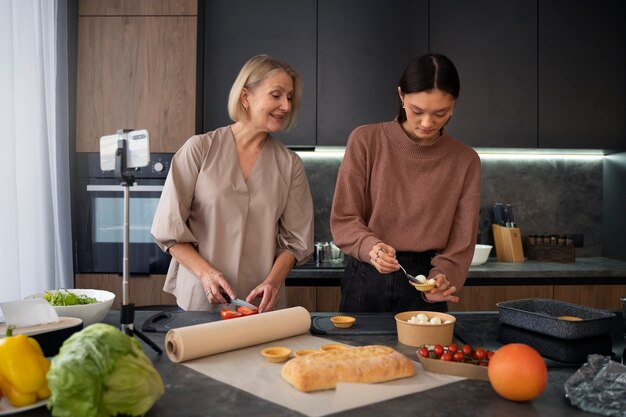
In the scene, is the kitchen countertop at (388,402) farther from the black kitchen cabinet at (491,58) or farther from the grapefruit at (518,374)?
the black kitchen cabinet at (491,58)

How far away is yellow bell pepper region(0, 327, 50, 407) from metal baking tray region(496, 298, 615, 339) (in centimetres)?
114

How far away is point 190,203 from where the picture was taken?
202 centimetres

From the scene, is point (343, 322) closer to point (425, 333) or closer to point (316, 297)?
point (425, 333)

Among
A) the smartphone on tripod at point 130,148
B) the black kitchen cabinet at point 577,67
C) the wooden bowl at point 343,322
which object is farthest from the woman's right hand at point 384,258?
the black kitchen cabinet at point 577,67

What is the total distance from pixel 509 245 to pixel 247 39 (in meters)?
2.11

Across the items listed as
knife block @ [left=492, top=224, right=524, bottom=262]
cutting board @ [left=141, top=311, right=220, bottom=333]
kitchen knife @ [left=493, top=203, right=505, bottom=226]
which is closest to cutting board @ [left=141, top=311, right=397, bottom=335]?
cutting board @ [left=141, top=311, right=220, bottom=333]

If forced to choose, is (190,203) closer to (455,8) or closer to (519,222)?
(455,8)

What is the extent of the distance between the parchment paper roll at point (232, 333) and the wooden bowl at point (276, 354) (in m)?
0.09

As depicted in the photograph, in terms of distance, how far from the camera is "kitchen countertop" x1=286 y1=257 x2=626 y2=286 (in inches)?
124

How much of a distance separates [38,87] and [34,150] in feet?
0.99

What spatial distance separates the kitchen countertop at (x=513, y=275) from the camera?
3.14 m

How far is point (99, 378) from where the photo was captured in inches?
37.2

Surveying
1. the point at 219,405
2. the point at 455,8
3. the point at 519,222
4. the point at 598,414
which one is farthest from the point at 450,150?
the point at 519,222

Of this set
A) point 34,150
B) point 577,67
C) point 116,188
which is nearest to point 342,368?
point 34,150
